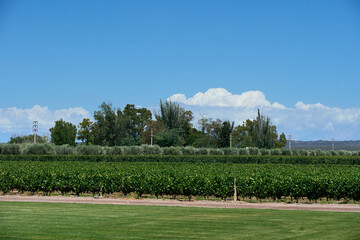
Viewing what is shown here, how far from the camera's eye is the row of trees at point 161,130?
72.5m

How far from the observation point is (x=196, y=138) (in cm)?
8562

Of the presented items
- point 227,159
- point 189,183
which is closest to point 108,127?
point 227,159

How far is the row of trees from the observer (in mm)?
72500

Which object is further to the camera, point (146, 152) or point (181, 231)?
point (146, 152)

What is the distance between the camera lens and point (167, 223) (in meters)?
12.3

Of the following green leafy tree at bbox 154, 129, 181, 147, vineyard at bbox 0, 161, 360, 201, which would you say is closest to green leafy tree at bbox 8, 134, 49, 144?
green leafy tree at bbox 154, 129, 181, 147

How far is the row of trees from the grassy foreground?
53.8 metres

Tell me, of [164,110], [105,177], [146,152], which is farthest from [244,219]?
[164,110]

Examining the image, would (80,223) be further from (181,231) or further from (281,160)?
(281,160)

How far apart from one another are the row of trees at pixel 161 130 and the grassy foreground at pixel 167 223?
2117 inches

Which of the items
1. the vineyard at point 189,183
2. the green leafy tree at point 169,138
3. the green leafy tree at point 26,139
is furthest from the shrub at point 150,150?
the green leafy tree at point 26,139

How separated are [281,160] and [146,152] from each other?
18.3m

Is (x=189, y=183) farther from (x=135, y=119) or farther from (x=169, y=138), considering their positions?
(x=135, y=119)

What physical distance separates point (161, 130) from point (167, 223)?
63911mm
